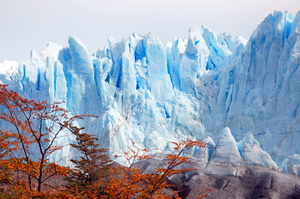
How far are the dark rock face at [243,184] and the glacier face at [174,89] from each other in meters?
8.20

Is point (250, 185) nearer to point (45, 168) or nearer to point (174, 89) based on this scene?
point (45, 168)

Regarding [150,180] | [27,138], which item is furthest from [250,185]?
[27,138]

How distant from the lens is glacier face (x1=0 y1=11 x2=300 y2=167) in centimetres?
2406

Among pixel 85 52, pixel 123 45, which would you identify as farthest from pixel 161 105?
pixel 85 52

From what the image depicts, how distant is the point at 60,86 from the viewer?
26.9 meters

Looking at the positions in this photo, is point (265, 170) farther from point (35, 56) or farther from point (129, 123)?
point (35, 56)

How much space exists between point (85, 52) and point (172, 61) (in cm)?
1193

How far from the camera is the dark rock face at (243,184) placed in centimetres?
1305

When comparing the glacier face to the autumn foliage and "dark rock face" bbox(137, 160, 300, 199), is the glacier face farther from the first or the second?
the autumn foliage

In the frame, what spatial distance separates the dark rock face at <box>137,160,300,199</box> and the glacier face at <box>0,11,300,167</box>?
26.9 ft

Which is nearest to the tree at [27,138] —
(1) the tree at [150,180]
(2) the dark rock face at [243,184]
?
(1) the tree at [150,180]

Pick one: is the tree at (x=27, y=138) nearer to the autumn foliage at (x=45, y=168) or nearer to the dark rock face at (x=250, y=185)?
the autumn foliage at (x=45, y=168)

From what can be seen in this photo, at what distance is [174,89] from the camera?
31094mm

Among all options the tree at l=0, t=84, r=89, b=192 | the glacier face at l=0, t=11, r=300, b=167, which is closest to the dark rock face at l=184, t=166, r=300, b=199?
the glacier face at l=0, t=11, r=300, b=167
